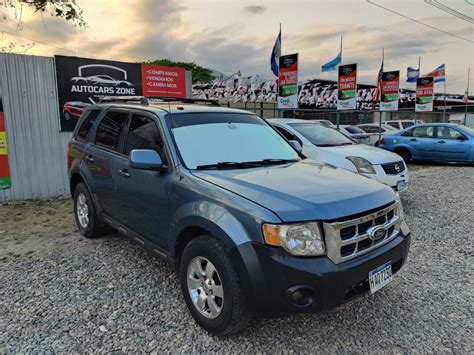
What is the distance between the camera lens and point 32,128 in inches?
277

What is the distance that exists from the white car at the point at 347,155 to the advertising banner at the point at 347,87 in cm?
682

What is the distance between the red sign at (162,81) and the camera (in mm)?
8711

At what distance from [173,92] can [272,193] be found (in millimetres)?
7392

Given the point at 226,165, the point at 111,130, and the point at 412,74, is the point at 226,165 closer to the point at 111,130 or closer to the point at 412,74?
the point at 111,130

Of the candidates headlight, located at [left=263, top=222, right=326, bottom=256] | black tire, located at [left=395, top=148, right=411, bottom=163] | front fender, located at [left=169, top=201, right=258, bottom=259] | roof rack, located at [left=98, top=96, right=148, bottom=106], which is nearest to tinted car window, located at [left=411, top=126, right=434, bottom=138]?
black tire, located at [left=395, top=148, right=411, bottom=163]

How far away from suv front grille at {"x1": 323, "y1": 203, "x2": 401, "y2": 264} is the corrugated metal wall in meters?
6.70

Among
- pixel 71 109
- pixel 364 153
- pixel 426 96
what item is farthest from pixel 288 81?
pixel 426 96

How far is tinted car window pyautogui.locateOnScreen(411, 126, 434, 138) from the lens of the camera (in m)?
11.9

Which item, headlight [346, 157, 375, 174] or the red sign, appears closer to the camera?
headlight [346, 157, 375, 174]

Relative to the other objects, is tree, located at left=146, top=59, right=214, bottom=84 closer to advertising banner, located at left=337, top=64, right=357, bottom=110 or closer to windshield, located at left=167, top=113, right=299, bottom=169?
advertising banner, located at left=337, top=64, right=357, bottom=110

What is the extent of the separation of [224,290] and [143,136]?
1.88 m

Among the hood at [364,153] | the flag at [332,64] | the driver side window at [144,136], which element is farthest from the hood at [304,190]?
the flag at [332,64]

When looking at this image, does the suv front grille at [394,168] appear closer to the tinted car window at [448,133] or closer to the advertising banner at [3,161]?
the tinted car window at [448,133]

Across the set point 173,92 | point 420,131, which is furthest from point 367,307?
point 420,131
